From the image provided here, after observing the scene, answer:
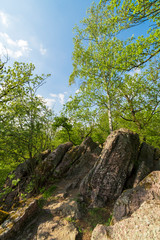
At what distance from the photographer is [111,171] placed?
7.56 m

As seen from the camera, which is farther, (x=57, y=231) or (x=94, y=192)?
(x=94, y=192)

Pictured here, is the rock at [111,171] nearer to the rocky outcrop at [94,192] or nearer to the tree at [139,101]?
the rocky outcrop at [94,192]

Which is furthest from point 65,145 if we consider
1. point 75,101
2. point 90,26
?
point 90,26

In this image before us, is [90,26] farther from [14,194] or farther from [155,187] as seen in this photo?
[14,194]

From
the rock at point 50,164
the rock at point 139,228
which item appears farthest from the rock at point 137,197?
the rock at point 50,164

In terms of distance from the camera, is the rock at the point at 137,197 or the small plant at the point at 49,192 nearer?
the rock at the point at 137,197

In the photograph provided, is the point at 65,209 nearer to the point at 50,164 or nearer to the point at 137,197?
the point at 137,197

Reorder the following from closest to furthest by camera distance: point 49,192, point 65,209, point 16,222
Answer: point 16,222, point 65,209, point 49,192

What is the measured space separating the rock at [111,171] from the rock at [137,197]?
1.79 meters

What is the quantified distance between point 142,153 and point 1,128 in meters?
12.8

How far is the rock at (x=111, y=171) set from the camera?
711 centimetres

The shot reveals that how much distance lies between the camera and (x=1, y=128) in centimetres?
751

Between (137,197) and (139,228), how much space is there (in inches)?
92.7

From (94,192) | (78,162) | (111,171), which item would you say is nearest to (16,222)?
(94,192)
